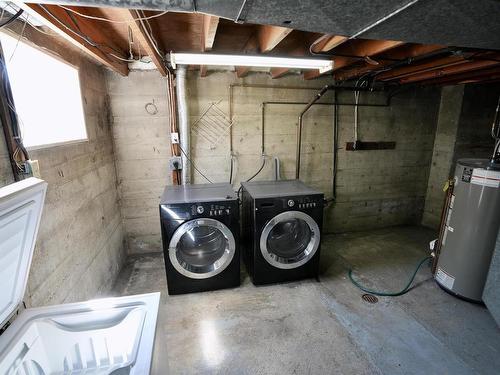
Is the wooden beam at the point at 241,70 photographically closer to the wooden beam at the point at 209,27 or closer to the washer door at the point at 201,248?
the wooden beam at the point at 209,27

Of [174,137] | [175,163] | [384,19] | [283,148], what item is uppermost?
[384,19]

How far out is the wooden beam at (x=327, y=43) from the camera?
1.69 metres

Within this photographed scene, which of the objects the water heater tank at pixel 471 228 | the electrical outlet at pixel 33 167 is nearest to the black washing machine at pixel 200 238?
the electrical outlet at pixel 33 167

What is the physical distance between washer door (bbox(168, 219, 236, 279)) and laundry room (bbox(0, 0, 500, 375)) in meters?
0.02

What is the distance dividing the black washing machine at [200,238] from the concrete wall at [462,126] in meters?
3.30

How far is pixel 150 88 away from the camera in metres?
2.67

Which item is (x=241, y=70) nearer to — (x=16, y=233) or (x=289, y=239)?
(x=289, y=239)

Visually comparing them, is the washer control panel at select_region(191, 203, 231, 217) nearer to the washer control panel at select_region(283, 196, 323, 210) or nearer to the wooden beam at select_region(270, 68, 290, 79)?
the washer control panel at select_region(283, 196, 323, 210)

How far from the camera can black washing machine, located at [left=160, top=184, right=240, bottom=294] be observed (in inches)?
82.2

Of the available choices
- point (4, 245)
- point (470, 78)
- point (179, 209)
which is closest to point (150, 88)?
point (179, 209)

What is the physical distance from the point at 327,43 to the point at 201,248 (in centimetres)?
208

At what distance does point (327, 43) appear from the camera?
6.08 feet

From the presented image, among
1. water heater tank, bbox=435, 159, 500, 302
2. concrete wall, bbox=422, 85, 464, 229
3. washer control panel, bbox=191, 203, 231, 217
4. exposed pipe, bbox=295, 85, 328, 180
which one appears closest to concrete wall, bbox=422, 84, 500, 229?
concrete wall, bbox=422, 85, 464, 229

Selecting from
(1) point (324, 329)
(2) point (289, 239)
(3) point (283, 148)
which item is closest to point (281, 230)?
(2) point (289, 239)
